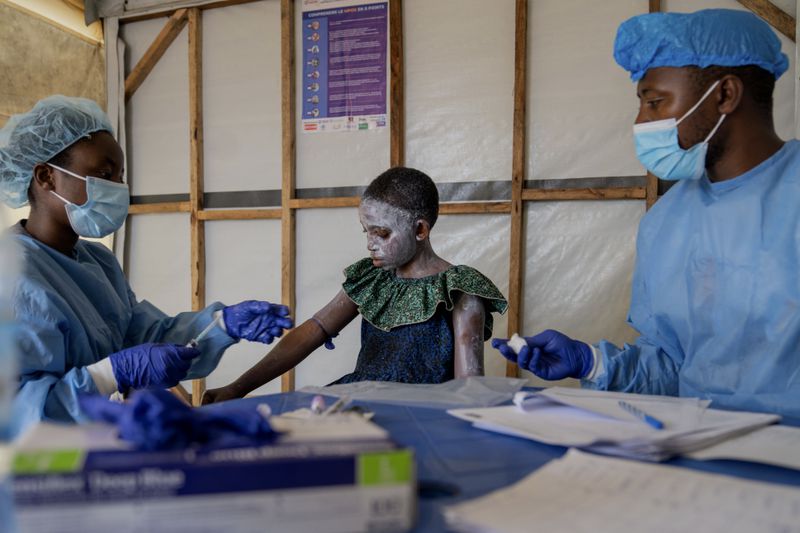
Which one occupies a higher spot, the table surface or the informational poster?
the informational poster

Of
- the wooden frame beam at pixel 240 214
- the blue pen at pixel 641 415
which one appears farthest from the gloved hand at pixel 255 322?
the wooden frame beam at pixel 240 214

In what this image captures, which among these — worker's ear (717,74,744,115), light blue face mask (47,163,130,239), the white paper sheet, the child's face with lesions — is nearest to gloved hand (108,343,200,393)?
light blue face mask (47,163,130,239)

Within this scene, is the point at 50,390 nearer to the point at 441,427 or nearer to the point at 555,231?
the point at 441,427

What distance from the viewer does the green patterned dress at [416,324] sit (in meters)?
2.02

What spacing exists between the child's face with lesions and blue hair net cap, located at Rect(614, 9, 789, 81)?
890mm

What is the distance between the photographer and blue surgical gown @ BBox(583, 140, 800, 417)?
138 cm

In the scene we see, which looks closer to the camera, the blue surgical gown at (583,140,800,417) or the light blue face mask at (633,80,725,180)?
the blue surgical gown at (583,140,800,417)

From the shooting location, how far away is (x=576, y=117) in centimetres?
333

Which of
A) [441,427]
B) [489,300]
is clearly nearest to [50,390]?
[441,427]

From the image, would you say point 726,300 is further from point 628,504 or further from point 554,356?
point 628,504

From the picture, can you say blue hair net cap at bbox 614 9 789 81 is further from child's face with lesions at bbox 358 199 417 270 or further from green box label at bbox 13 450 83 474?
green box label at bbox 13 450 83 474

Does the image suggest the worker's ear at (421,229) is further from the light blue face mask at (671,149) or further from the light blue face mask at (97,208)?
the light blue face mask at (97,208)

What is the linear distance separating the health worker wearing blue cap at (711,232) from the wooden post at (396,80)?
2.04 m

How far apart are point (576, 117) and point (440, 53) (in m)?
0.90
